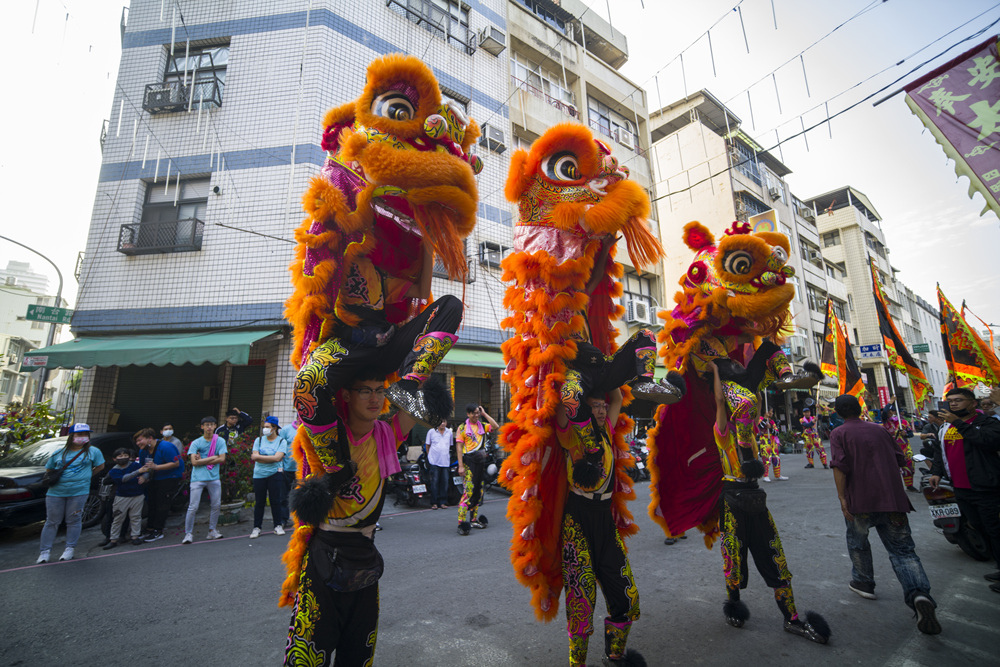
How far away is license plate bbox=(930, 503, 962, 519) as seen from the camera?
172 inches

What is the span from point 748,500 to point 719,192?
72.6 ft

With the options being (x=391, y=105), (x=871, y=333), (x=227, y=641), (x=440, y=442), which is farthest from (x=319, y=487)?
(x=871, y=333)

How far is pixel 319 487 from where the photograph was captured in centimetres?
171

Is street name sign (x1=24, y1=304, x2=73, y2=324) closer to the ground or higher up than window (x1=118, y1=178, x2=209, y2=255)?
closer to the ground

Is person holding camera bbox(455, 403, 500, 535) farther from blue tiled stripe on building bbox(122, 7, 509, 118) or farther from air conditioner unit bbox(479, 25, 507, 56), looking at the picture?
air conditioner unit bbox(479, 25, 507, 56)

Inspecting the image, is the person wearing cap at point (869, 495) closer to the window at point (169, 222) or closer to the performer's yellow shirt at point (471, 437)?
the performer's yellow shirt at point (471, 437)

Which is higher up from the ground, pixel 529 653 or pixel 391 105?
pixel 391 105

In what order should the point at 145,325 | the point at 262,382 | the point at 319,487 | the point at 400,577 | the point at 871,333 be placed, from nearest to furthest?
the point at 319,487 → the point at 400,577 → the point at 145,325 → the point at 262,382 → the point at 871,333

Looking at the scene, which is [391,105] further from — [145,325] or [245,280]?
[145,325]

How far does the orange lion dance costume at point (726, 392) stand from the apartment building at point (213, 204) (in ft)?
20.5

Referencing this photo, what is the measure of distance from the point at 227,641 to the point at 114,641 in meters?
0.81

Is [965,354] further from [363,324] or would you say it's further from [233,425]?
[233,425]

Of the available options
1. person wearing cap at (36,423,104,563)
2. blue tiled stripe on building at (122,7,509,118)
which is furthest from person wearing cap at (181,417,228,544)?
blue tiled stripe on building at (122,7,509,118)

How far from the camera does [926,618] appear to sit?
9.28 ft
